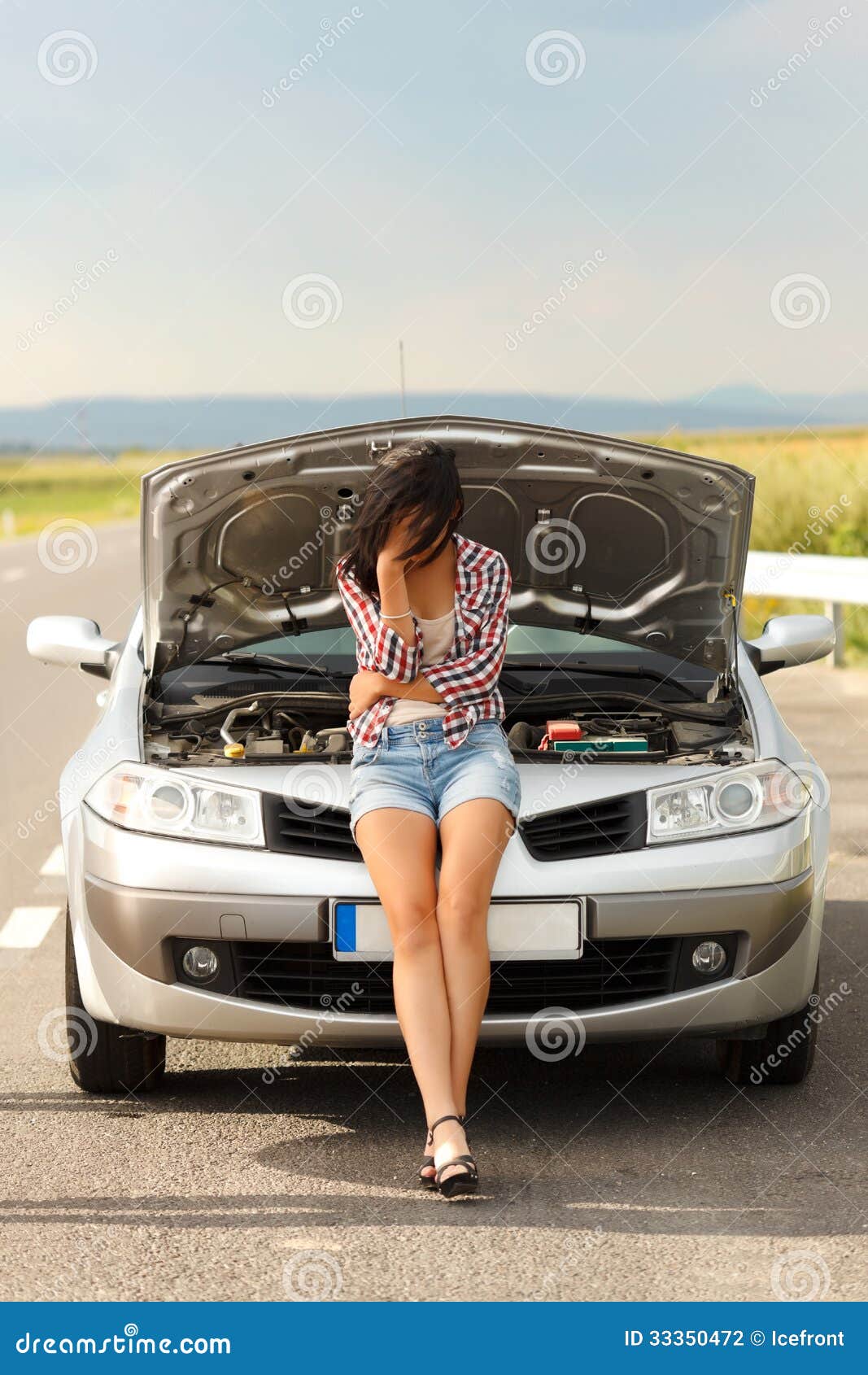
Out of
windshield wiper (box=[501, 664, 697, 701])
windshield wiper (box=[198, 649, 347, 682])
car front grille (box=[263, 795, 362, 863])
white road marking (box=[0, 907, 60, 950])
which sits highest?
windshield wiper (box=[198, 649, 347, 682])

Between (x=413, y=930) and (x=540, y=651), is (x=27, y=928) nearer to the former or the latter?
(x=540, y=651)

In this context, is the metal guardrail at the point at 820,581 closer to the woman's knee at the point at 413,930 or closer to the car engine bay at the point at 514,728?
the car engine bay at the point at 514,728

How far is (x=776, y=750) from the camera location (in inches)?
188

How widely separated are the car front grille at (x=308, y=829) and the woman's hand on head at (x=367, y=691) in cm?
31

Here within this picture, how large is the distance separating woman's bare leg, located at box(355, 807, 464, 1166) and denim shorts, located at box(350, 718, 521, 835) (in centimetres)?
6

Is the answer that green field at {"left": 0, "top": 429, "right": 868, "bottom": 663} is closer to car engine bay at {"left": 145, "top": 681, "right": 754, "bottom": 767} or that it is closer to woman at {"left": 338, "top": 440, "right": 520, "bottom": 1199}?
car engine bay at {"left": 145, "top": 681, "right": 754, "bottom": 767}

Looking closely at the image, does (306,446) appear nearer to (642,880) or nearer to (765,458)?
(642,880)

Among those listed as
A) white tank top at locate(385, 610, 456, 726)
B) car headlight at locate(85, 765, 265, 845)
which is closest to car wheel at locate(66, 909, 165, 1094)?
car headlight at locate(85, 765, 265, 845)

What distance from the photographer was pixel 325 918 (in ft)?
13.8

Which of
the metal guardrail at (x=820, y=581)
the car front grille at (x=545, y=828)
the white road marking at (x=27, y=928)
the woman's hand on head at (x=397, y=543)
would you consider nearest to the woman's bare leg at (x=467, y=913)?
the car front grille at (x=545, y=828)

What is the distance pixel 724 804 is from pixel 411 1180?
1.27 metres

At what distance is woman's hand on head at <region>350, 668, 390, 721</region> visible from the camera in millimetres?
4570

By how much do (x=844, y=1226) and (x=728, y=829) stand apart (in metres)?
1.11

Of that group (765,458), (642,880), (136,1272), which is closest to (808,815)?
(642,880)
